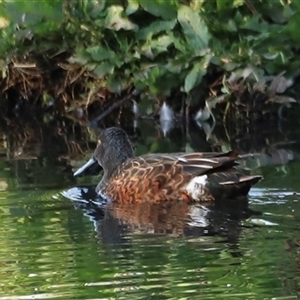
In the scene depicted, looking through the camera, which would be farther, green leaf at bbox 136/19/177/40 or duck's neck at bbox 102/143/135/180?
green leaf at bbox 136/19/177/40

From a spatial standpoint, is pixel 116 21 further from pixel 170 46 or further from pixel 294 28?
pixel 294 28

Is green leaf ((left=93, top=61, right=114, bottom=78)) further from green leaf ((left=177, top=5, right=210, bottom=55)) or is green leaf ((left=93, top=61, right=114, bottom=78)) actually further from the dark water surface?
the dark water surface

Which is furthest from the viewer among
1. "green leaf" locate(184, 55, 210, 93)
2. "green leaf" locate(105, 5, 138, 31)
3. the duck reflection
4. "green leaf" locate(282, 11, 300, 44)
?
"green leaf" locate(105, 5, 138, 31)

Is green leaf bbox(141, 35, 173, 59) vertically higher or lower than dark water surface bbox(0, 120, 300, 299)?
higher

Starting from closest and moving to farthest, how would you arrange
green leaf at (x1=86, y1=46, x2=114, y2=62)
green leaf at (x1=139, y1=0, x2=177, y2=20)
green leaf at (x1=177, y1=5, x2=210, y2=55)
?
1. green leaf at (x1=177, y1=5, x2=210, y2=55)
2. green leaf at (x1=139, y1=0, x2=177, y2=20)
3. green leaf at (x1=86, y1=46, x2=114, y2=62)

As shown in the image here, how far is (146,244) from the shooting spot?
5402mm

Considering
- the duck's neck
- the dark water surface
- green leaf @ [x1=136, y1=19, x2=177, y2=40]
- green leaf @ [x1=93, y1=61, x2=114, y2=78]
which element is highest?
green leaf @ [x1=136, y1=19, x2=177, y2=40]

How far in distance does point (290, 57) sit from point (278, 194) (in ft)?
13.3

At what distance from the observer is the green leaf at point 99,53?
36.2 ft

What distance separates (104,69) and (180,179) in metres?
4.58

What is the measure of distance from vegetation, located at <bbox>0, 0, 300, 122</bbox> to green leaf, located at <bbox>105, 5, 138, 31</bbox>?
1cm

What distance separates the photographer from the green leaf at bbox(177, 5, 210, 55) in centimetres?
1021

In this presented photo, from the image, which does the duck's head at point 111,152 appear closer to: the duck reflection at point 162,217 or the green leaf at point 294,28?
the duck reflection at point 162,217

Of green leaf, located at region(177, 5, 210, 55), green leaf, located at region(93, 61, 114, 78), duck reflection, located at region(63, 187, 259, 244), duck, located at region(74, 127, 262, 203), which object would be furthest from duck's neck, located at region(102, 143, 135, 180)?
green leaf, located at region(93, 61, 114, 78)
